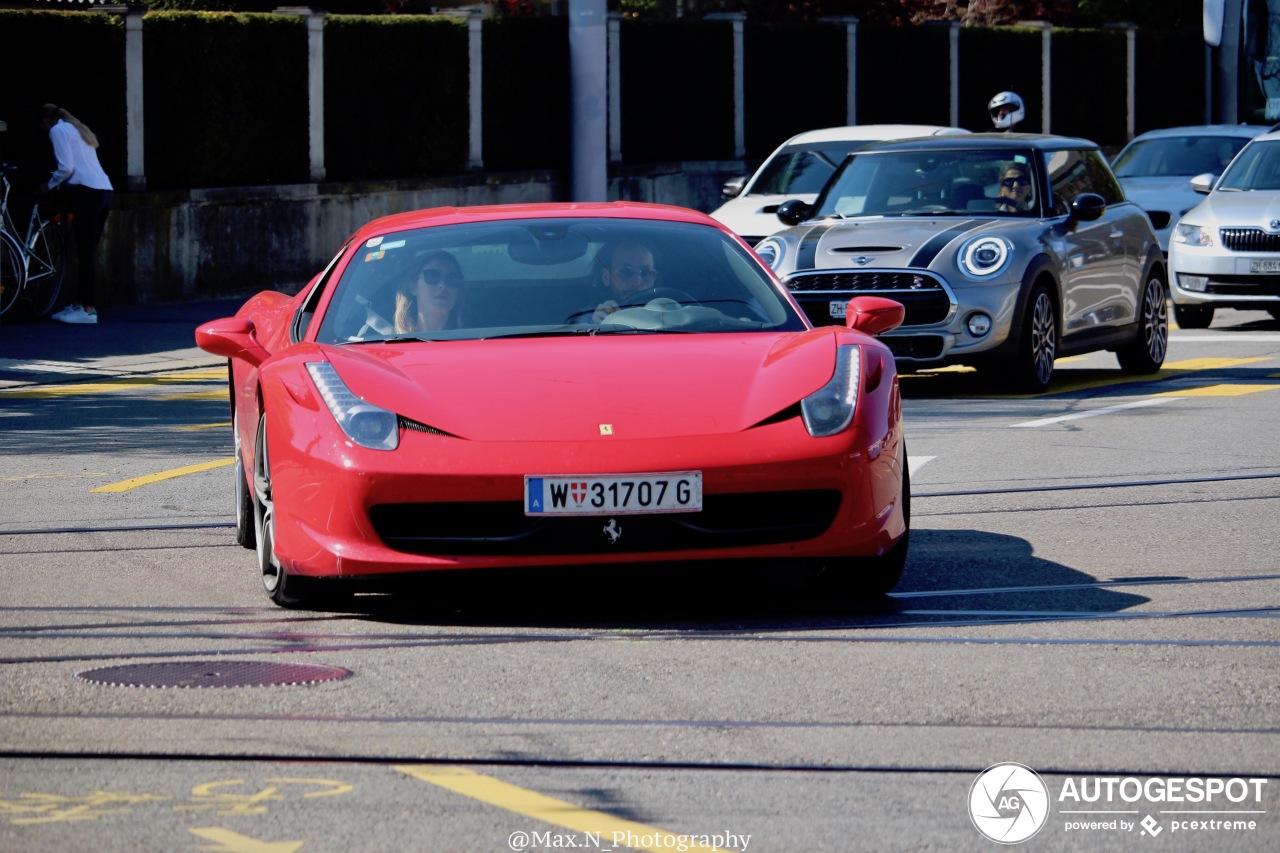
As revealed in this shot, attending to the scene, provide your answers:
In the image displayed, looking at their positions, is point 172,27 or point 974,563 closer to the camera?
point 974,563

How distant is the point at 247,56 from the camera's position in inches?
963

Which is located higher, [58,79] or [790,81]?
[790,81]

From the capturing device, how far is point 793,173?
72.9 feet

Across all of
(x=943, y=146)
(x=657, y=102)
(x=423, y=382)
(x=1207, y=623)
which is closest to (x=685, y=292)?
(x=423, y=382)

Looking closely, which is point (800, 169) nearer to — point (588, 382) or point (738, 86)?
point (738, 86)

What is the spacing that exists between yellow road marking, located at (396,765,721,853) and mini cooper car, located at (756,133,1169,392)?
943 centimetres

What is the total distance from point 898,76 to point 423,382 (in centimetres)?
3040

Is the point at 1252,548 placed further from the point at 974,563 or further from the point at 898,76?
the point at 898,76

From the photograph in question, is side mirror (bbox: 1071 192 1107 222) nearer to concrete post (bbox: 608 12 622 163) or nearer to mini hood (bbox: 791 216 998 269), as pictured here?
mini hood (bbox: 791 216 998 269)

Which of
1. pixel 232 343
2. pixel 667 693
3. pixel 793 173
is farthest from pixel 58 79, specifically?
pixel 667 693

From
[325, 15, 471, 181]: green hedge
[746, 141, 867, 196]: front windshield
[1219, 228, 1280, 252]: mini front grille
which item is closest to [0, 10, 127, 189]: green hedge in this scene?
[325, 15, 471, 181]: green hedge

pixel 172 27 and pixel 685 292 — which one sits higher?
pixel 172 27

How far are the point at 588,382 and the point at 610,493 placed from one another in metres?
0.49

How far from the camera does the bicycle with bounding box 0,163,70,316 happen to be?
19.7 m
